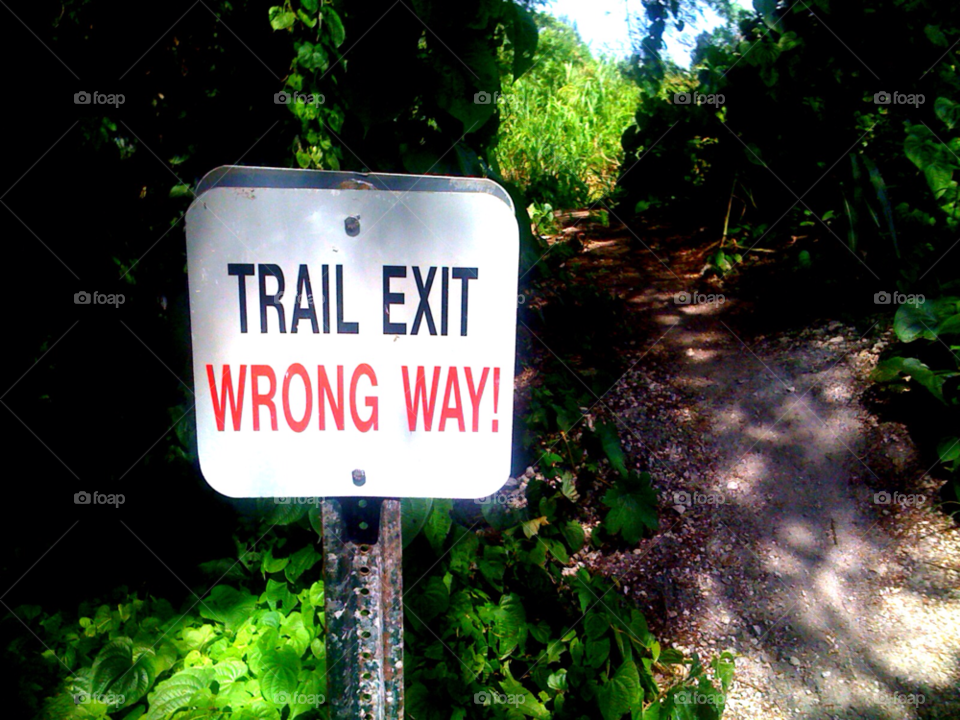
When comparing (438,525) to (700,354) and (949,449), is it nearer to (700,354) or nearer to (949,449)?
(949,449)

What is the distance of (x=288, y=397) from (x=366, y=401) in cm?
A: 10

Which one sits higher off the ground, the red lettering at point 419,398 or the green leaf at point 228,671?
the red lettering at point 419,398

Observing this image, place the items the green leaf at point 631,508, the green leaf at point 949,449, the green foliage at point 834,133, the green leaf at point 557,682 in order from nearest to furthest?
the green leaf at point 557,682
the green leaf at point 631,508
the green leaf at point 949,449
the green foliage at point 834,133

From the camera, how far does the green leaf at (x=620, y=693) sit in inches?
77.2

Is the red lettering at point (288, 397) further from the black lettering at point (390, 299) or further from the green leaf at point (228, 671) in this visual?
the green leaf at point (228, 671)

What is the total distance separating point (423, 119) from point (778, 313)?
288 centimetres

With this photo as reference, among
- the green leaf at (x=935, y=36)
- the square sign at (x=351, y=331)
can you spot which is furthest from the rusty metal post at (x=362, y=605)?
the green leaf at (x=935, y=36)

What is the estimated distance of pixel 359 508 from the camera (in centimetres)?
101

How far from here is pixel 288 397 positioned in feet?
3.19

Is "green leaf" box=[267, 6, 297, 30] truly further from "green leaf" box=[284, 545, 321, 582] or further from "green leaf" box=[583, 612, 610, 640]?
"green leaf" box=[583, 612, 610, 640]

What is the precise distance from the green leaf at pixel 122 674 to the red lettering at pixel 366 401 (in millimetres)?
1392

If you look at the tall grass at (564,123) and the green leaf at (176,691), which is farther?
the tall grass at (564,123)

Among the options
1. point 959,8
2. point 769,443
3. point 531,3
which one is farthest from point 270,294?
point 959,8

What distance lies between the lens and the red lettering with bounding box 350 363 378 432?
0.96 meters
